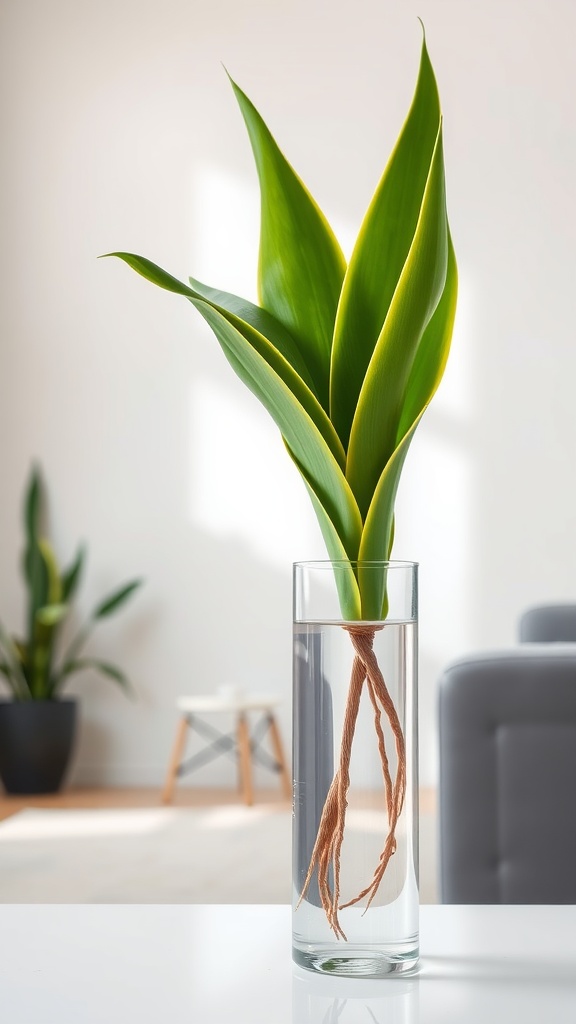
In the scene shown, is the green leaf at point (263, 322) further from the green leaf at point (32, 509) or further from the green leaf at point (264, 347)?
the green leaf at point (32, 509)

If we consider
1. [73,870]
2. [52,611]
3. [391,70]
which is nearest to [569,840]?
[73,870]

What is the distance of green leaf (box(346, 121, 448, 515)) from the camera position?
567 millimetres

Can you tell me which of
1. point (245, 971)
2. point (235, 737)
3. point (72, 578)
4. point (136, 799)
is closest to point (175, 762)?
point (136, 799)

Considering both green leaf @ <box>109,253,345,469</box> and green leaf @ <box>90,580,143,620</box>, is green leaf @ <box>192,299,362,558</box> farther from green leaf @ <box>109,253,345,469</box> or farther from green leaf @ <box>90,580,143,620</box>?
green leaf @ <box>90,580,143,620</box>

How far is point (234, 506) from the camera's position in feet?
15.8

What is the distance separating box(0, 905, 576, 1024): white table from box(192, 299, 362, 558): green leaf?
242mm

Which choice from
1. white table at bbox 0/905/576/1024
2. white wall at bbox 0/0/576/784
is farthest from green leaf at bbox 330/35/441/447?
white wall at bbox 0/0/576/784

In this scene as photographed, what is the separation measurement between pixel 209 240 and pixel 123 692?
2.03 metres

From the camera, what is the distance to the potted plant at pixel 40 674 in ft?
14.8

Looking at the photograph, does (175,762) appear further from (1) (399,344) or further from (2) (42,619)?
(1) (399,344)

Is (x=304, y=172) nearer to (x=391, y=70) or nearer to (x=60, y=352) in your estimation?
(x=391, y=70)

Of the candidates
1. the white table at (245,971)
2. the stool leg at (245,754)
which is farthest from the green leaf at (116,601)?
the white table at (245,971)

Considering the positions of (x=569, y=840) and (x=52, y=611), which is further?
(x=52, y=611)

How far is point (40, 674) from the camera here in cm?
457
